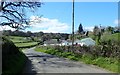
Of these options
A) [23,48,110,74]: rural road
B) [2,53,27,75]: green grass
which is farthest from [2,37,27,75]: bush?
[23,48,110,74]: rural road

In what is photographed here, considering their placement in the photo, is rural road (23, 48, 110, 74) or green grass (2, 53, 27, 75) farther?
rural road (23, 48, 110, 74)

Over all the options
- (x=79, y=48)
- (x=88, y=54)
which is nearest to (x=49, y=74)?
(x=88, y=54)

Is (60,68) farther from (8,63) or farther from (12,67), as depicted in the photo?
(12,67)

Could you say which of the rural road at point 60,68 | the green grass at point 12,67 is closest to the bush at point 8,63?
the green grass at point 12,67

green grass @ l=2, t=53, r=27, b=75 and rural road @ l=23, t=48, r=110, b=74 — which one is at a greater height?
green grass @ l=2, t=53, r=27, b=75

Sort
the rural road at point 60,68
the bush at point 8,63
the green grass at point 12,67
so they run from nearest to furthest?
the green grass at point 12,67 < the bush at point 8,63 < the rural road at point 60,68

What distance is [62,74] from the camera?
65.4 ft

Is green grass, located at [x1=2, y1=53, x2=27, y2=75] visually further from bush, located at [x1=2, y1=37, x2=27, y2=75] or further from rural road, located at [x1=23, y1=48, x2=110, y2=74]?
rural road, located at [x1=23, y1=48, x2=110, y2=74]

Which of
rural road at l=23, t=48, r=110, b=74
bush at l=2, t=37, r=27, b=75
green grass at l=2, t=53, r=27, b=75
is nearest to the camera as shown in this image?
green grass at l=2, t=53, r=27, b=75

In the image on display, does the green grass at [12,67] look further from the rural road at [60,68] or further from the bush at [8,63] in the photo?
the rural road at [60,68]

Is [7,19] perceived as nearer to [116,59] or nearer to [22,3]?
[22,3]

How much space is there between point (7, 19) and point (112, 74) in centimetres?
2635

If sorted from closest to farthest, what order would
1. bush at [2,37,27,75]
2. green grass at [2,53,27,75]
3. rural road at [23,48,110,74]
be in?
green grass at [2,53,27,75] < bush at [2,37,27,75] < rural road at [23,48,110,74]

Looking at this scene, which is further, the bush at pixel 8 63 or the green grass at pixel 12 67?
the bush at pixel 8 63
